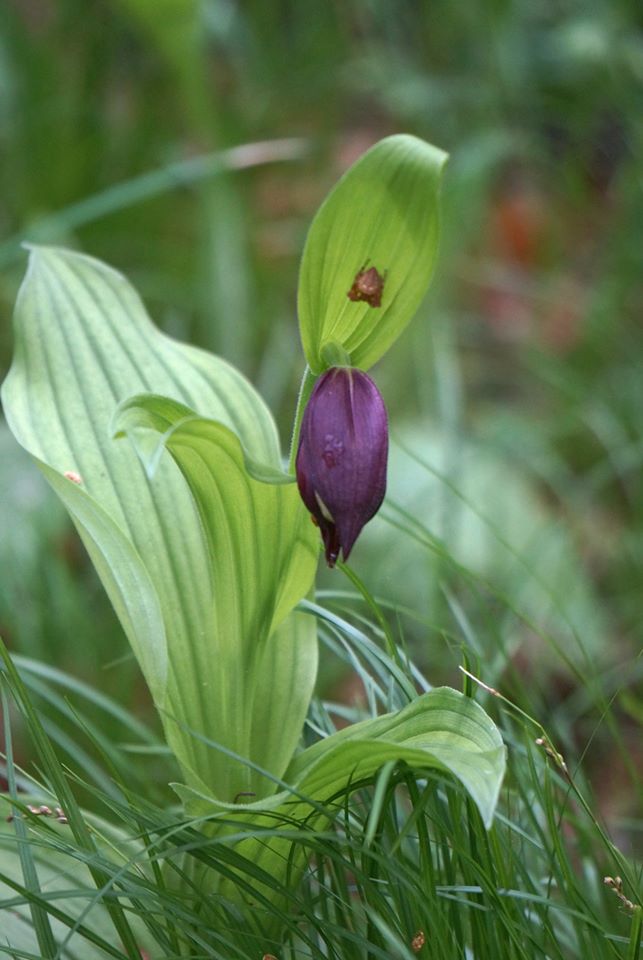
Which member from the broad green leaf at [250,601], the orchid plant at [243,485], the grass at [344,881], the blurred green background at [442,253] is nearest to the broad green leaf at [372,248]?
the orchid plant at [243,485]

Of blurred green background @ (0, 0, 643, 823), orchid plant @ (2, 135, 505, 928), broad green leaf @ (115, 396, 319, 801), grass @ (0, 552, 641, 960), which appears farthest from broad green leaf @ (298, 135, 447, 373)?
blurred green background @ (0, 0, 643, 823)

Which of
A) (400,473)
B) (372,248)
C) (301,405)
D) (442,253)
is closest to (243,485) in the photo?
(301,405)

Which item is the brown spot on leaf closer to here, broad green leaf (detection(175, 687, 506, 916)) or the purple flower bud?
the purple flower bud

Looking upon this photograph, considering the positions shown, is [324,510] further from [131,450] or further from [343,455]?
[131,450]

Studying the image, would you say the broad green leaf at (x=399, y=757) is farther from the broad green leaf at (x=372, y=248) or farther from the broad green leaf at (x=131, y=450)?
the broad green leaf at (x=372, y=248)

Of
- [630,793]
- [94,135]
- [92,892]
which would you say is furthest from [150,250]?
[92,892]

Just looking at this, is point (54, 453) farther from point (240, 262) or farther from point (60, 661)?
point (240, 262)
